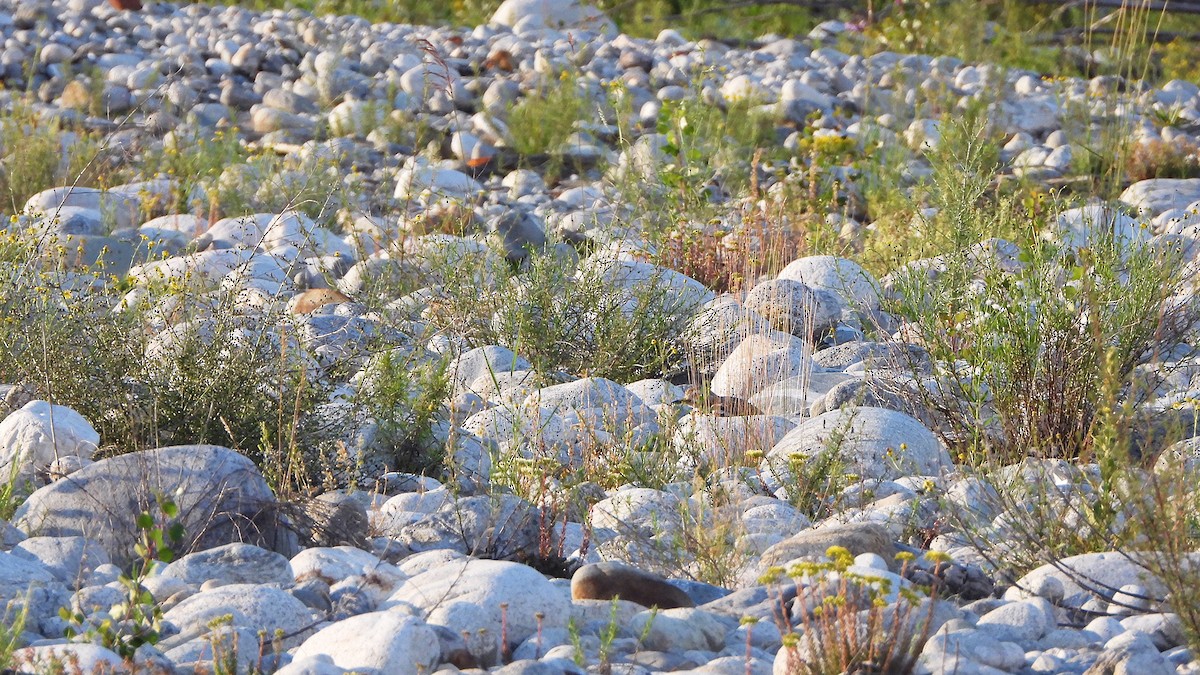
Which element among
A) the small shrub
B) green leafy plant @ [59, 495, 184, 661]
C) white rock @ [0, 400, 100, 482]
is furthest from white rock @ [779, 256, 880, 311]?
green leafy plant @ [59, 495, 184, 661]

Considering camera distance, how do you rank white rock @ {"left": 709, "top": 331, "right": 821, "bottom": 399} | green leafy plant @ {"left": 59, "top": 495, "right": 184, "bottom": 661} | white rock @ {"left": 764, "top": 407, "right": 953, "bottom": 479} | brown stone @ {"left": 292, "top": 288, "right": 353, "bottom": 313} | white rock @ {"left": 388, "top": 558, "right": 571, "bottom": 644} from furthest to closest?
brown stone @ {"left": 292, "top": 288, "right": 353, "bottom": 313} < white rock @ {"left": 709, "top": 331, "right": 821, "bottom": 399} < white rock @ {"left": 764, "top": 407, "right": 953, "bottom": 479} < white rock @ {"left": 388, "top": 558, "right": 571, "bottom": 644} < green leafy plant @ {"left": 59, "top": 495, "right": 184, "bottom": 661}

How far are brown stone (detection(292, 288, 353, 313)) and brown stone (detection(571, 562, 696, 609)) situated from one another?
3001mm

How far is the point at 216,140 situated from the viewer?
891cm

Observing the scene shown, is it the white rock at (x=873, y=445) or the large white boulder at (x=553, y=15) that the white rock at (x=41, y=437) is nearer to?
the white rock at (x=873, y=445)

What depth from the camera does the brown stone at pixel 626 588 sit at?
9.89ft

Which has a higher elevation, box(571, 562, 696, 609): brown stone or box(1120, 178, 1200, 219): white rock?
box(571, 562, 696, 609): brown stone

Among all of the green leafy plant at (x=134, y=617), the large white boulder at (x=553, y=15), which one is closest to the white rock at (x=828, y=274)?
the green leafy plant at (x=134, y=617)

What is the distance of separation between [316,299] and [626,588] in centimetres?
315

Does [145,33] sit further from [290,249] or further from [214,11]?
[290,249]

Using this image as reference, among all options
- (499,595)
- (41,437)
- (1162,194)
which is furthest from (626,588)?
(1162,194)

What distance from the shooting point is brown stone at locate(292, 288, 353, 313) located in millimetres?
5816

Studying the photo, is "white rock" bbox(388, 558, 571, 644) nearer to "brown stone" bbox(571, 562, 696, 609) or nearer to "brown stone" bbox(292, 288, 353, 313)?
"brown stone" bbox(571, 562, 696, 609)

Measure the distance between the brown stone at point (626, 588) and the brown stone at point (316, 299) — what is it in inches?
118

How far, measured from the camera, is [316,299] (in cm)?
585
